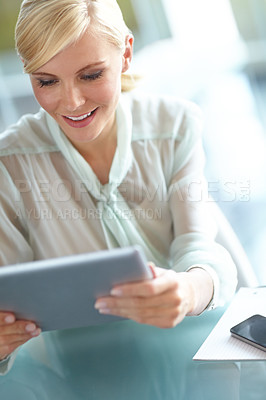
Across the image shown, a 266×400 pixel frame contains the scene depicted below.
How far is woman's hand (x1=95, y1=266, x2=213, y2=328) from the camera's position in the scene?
1220 millimetres

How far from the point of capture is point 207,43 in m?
7.33

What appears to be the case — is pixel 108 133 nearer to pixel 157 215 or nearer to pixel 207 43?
pixel 157 215

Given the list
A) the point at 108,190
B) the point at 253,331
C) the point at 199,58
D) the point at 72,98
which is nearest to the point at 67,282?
the point at 253,331

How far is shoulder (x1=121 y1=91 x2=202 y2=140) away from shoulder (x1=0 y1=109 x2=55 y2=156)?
262 millimetres

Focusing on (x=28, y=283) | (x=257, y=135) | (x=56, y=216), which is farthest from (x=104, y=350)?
(x=257, y=135)

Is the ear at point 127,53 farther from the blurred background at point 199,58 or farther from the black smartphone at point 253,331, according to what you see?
the blurred background at point 199,58

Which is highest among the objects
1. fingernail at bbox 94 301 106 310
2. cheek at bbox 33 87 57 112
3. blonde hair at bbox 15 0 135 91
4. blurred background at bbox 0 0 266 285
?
blonde hair at bbox 15 0 135 91

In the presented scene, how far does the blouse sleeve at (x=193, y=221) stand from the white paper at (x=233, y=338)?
2.1 inches

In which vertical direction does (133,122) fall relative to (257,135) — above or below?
above

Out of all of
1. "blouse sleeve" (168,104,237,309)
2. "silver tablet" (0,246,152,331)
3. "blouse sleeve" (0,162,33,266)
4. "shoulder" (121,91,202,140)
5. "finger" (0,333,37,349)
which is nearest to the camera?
"silver tablet" (0,246,152,331)

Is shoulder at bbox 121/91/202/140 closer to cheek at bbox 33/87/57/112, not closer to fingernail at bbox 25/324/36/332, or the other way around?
cheek at bbox 33/87/57/112

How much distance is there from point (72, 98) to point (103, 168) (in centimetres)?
35

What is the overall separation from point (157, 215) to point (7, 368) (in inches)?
25.5

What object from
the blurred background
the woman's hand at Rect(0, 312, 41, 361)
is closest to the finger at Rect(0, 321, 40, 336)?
the woman's hand at Rect(0, 312, 41, 361)
